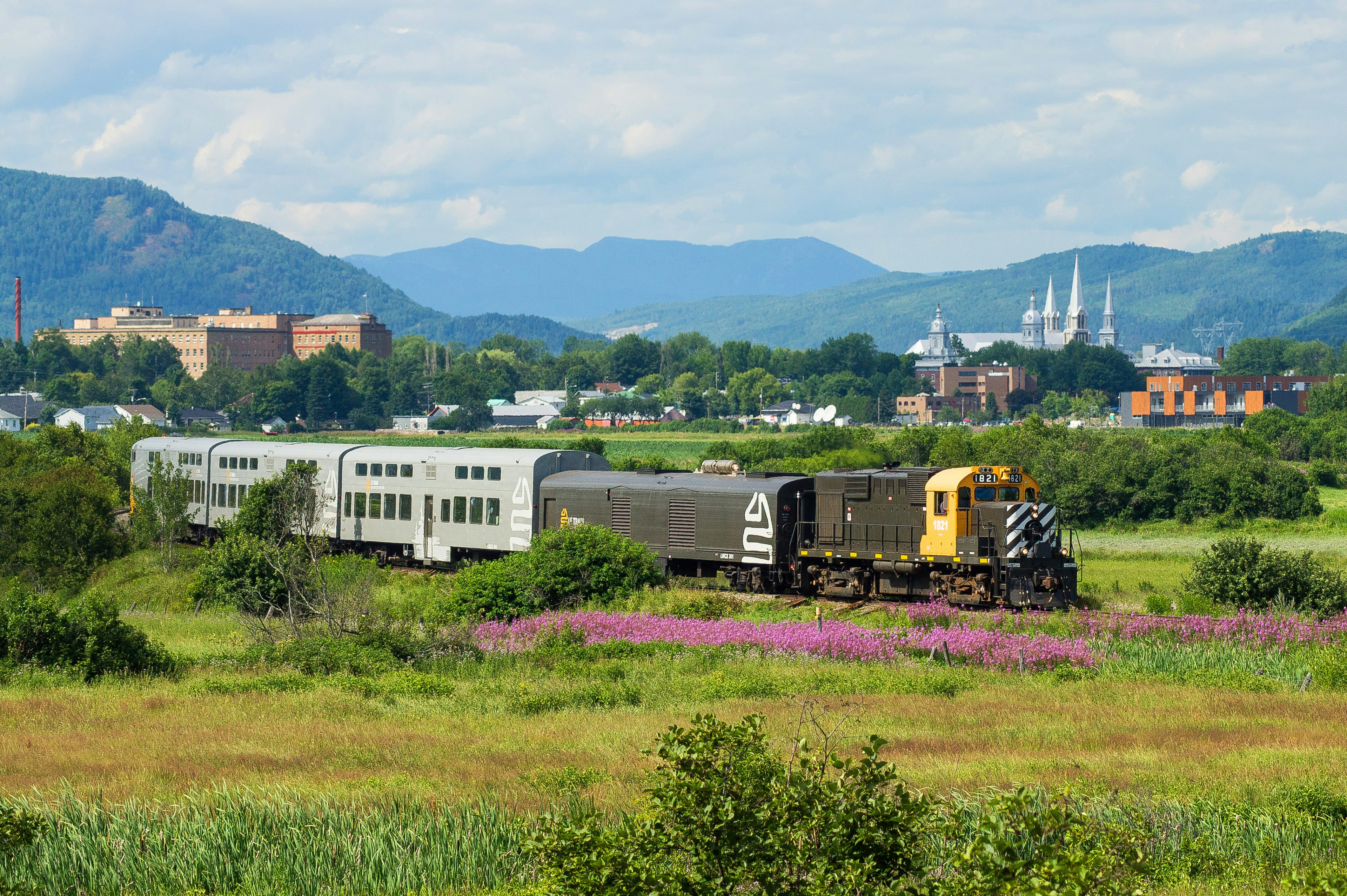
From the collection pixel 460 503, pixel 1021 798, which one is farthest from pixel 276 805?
pixel 460 503

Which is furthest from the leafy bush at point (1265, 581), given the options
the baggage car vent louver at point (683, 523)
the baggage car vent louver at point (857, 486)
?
the baggage car vent louver at point (683, 523)

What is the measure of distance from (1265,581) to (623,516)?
60.4ft

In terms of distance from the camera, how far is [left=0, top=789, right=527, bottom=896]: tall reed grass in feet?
39.1

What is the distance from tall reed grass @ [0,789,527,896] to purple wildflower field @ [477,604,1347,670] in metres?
14.0

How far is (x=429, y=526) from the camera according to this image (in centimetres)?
4522

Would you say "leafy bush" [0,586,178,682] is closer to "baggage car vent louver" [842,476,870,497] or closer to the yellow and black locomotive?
the yellow and black locomotive

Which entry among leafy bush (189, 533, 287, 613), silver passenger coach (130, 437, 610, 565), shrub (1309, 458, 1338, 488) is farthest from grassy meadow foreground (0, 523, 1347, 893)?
shrub (1309, 458, 1338, 488)

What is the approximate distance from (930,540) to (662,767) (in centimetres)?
2572

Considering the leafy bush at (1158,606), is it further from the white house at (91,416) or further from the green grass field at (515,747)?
the white house at (91,416)

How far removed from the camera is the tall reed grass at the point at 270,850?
11.9m

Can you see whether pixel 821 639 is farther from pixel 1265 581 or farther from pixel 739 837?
pixel 739 837

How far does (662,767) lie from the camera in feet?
30.1

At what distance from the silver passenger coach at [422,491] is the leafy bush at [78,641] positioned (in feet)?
56.8

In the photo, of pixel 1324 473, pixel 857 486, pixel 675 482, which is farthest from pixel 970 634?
pixel 1324 473
